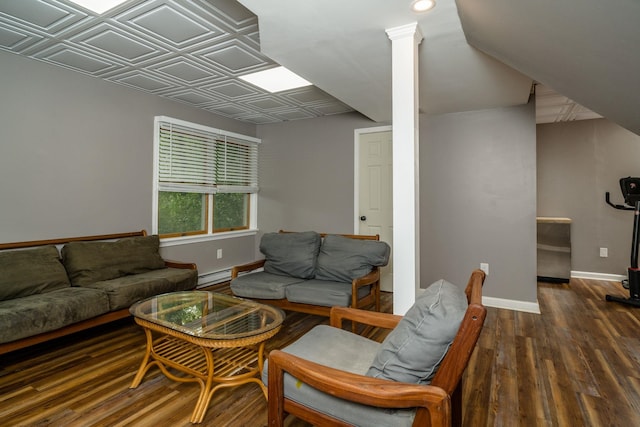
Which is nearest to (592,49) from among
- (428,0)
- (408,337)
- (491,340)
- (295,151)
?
(428,0)

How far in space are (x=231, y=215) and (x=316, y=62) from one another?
3163 mm

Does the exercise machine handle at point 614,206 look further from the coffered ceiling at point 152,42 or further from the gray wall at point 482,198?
the coffered ceiling at point 152,42

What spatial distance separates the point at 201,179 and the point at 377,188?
2.44 meters

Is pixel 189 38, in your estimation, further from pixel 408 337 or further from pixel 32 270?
pixel 408 337

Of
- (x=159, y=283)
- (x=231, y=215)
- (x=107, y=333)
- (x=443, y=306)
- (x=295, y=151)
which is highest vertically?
(x=295, y=151)

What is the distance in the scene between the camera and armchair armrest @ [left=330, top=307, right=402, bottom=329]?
1.78 m

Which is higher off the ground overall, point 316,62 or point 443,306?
point 316,62

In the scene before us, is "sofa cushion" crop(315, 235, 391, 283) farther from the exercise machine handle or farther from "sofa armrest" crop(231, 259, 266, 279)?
the exercise machine handle

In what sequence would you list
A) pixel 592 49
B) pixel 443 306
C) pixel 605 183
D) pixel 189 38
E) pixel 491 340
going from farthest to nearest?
pixel 605 183, pixel 491 340, pixel 189 38, pixel 592 49, pixel 443 306

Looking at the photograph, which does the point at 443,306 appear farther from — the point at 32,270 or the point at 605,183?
the point at 605,183

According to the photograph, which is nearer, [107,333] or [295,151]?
[107,333]

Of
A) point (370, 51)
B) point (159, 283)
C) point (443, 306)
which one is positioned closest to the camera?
point (443, 306)

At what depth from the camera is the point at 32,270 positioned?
2756 mm

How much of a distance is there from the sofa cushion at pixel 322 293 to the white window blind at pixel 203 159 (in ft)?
7.36
